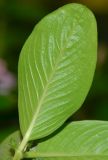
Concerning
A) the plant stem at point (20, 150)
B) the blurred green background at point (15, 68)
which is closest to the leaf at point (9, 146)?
the plant stem at point (20, 150)

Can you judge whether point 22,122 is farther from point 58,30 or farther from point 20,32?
point 20,32

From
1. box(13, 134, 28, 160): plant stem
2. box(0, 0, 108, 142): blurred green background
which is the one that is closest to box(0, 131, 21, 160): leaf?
box(13, 134, 28, 160): plant stem

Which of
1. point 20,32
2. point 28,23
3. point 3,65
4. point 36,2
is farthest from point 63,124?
point 36,2

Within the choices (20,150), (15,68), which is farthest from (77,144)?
(15,68)

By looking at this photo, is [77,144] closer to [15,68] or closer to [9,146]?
[9,146]

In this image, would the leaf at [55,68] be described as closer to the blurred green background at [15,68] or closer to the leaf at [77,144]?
the leaf at [77,144]

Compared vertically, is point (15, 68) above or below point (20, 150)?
below
